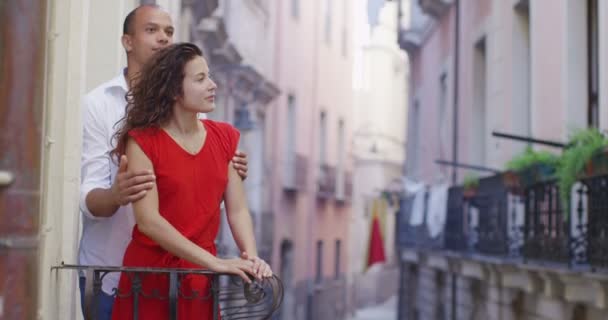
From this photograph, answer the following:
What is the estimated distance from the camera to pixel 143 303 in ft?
12.9

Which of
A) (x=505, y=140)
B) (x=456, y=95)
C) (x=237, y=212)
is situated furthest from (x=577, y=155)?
(x=456, y=95)

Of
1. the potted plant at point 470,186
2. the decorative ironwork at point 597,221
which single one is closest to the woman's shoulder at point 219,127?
→ the decorative ironwork at point 597,221

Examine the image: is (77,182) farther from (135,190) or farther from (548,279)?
(548,279)

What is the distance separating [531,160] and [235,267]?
27.9 feet

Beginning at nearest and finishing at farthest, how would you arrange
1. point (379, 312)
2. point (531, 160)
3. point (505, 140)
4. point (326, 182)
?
point (531, 160)
point (505, 140)
point (326, 182)
point (379, 312)

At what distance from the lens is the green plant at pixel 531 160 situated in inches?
456

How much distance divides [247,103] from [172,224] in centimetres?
A: 2005

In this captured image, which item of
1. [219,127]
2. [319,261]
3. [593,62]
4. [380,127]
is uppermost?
[380,127]

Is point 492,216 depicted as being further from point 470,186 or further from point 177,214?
point 177,214

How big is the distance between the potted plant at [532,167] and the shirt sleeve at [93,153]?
7.29 metres

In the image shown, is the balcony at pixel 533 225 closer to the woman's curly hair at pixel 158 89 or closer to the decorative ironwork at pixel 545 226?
the decorative ironwork at pixel 545 226

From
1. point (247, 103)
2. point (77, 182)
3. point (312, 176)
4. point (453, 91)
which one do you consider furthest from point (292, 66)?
point (77, 182)

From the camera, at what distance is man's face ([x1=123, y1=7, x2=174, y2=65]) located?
14.7 ft

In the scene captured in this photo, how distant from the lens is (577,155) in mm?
9578
